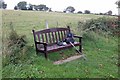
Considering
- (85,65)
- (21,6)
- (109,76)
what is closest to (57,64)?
(85,65)

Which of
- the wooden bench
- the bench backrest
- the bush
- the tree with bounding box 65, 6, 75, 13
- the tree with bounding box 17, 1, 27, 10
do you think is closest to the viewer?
the bush

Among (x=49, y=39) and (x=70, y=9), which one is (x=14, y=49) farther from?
(x=70, y=9)

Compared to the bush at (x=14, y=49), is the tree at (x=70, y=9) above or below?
above

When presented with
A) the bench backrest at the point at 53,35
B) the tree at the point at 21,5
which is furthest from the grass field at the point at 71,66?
the tree at the point at 21,5

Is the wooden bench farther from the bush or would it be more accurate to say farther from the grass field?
the bush

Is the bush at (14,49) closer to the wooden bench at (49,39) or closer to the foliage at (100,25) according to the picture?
the wooden bench at (49,39)

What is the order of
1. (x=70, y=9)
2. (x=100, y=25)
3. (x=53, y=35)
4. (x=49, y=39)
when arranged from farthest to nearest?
1. (x=70, y=9)
2. (x=100, y=25)
3. (x=53, y=35)
4. (x=49, y=39)

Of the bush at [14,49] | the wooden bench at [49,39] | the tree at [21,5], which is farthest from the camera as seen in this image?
the tree at [21,5]

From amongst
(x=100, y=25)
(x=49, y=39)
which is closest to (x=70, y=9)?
(x=100, y=25)

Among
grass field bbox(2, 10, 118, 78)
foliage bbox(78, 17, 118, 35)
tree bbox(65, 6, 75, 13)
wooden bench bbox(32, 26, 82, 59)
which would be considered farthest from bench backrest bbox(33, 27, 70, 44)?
tree bbox(65, 6, 75, 13)

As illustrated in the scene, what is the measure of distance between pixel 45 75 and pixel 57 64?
1.16 metres

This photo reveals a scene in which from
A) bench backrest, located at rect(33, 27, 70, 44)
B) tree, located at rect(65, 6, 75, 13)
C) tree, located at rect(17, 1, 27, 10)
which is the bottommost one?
bench backrest, located at rect(33, 27, 70, 44)

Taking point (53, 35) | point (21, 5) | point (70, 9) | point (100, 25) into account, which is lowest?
point (53, 35)

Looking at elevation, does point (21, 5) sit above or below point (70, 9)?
above
